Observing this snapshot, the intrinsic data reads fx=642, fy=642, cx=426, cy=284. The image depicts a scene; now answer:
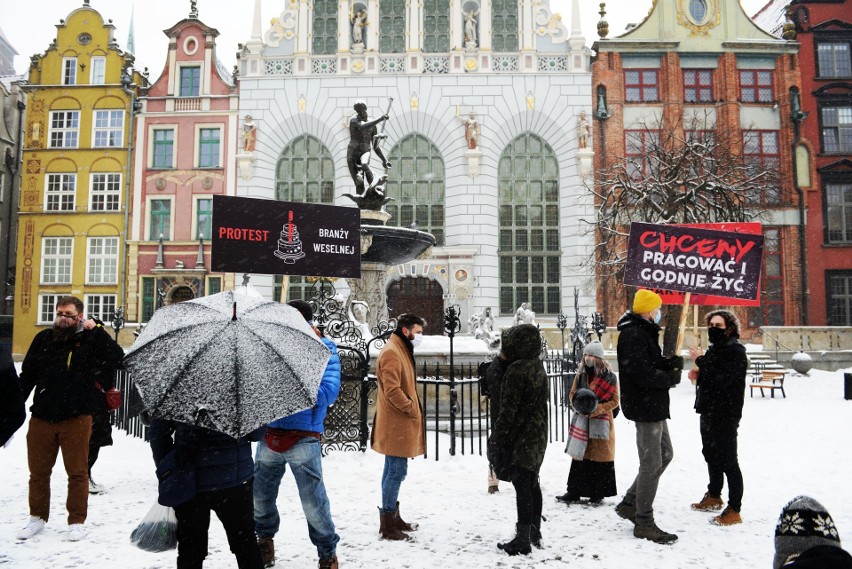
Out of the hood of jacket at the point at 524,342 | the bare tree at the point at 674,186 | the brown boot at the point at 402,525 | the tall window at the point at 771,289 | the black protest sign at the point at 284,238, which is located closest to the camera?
the hood of jacket at the point at 524,342

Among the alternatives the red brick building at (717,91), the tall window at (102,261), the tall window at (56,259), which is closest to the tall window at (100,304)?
the tall window at (102,261)

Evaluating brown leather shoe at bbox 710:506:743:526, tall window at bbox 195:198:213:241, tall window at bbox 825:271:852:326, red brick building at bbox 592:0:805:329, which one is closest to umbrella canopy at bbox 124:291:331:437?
brown leather shoe at bbox 710:506:743:526

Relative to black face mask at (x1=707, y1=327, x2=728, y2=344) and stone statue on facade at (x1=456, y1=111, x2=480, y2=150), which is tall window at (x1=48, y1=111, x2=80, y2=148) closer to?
stone statue on facade at (x1=456, y1=111, x2=480, y2=150)

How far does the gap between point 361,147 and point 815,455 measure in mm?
8592

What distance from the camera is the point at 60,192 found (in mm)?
29672

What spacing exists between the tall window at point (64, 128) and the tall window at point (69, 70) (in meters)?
1.59

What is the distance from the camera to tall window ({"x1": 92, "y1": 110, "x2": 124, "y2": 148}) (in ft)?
97.6

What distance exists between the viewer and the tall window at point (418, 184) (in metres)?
29.0

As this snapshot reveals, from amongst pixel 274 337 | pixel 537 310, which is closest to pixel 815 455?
pixel 274 337

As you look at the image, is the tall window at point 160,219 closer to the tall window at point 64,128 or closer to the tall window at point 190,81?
the tall window at point 64,128

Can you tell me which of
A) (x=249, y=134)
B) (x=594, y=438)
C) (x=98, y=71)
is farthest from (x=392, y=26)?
(x=594, y=438)

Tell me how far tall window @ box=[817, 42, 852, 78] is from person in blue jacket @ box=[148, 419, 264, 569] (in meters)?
33.7

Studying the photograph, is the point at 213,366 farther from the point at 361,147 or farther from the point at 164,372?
the point at 361,147

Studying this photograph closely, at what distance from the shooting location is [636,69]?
29094 millimetres
